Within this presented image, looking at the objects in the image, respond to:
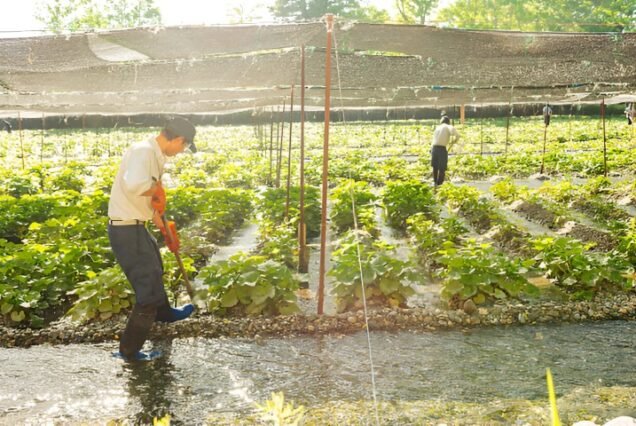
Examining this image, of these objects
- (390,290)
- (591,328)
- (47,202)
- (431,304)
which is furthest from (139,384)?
(47,202)

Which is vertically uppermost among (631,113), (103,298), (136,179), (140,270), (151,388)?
(631,113)

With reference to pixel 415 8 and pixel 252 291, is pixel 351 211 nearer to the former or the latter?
pixel 252 291

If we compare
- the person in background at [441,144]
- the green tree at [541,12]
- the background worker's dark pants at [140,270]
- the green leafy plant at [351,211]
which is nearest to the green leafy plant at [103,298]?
the background worker's dark pants at [140,270]

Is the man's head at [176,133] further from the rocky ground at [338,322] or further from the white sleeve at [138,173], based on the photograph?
the rocky ground at [338,322]

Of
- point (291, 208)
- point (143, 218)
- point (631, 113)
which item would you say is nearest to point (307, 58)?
point (143, 218)

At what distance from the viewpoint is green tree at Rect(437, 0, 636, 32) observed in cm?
4828

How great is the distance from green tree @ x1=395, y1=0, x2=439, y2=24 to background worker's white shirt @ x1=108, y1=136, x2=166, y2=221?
53.8 metres

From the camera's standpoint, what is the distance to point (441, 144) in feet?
49.3

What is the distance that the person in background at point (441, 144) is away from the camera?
48.5ft

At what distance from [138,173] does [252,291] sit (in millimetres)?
2070

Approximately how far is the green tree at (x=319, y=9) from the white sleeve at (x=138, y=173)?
5832 centimetres

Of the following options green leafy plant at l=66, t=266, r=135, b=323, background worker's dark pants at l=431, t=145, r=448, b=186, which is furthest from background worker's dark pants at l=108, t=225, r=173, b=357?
background worker's dark pants at l=431, t=145, r=448, b=186

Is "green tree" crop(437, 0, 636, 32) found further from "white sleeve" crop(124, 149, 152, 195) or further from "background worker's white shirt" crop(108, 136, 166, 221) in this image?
"white sleeve" crop(124, 149, 152, 195)

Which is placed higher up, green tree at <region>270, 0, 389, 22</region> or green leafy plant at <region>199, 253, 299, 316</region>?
green tree at <region>270, 0, 389, 22</region>
